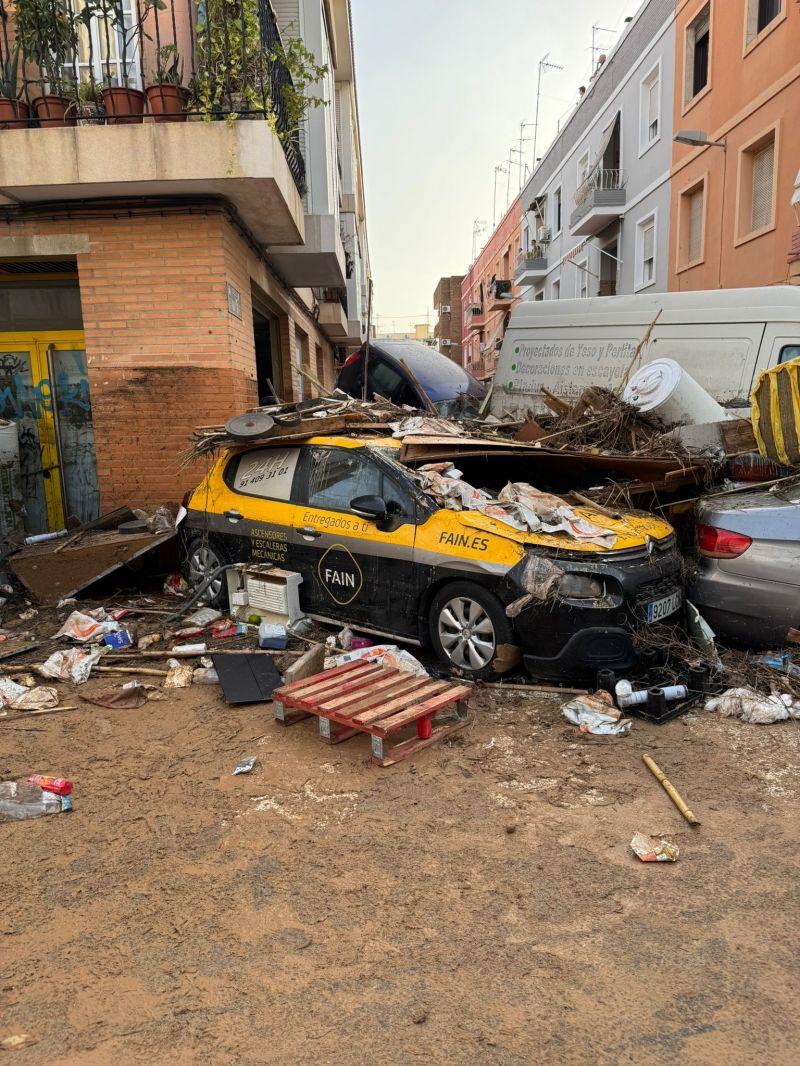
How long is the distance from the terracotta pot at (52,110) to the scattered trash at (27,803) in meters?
6.57

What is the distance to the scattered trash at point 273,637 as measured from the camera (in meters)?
5.54

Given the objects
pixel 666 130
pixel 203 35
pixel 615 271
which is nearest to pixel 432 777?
pixel 203 35

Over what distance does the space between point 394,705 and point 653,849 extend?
1.55 metres

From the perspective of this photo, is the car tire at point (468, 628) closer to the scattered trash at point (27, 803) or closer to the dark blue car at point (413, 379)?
the scattered trash at point (27, 803)

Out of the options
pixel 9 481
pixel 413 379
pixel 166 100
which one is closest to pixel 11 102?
pixel 166 100

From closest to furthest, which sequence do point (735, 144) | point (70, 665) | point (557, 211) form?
point (70, 665) < point (735, 144) < point (557, 211)

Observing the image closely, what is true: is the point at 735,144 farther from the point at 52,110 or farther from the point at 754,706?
the point at 754,706

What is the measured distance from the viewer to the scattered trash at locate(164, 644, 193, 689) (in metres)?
5.09

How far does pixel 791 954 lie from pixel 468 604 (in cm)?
269

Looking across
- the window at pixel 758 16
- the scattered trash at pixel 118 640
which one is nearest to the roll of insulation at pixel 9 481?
the scattered trash at pixel 118 640

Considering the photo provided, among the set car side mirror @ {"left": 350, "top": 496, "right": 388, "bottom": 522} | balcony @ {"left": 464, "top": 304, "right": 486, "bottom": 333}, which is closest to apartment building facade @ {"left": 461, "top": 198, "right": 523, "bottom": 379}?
balcony @ {"left": 464, "top": 304, "right": 486, "bottom": 333}

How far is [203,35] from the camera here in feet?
24.0

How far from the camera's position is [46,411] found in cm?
881

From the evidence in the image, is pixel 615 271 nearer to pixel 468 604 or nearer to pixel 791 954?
pixel 468 604
